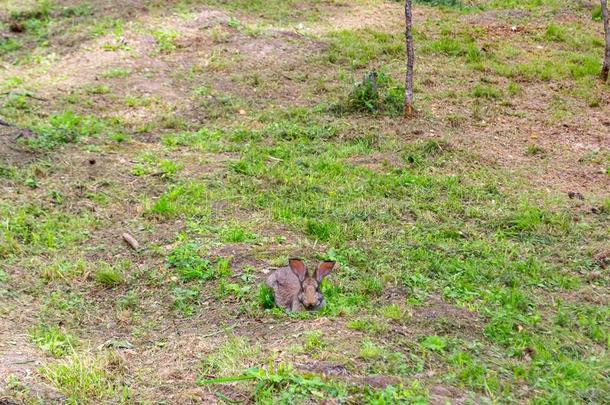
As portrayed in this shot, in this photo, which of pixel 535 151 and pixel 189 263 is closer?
pixel 189 263

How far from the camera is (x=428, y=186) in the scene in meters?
6.63

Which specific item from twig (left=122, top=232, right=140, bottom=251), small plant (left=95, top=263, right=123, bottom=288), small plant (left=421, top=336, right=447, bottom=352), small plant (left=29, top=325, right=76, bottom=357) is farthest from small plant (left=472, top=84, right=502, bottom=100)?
small plant (left=29, top=325, right=76, bottom=357)

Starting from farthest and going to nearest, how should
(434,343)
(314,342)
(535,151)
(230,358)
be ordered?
(535,151), (434,343), (314,342), (230,358)

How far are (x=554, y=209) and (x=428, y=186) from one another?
3.84ft

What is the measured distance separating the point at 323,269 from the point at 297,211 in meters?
1.63

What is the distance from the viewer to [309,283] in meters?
4.46

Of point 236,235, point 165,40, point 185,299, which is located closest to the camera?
point 185,299

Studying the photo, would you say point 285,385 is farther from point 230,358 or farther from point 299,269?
point 299,269

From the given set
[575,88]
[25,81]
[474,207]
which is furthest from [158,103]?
[575,88]

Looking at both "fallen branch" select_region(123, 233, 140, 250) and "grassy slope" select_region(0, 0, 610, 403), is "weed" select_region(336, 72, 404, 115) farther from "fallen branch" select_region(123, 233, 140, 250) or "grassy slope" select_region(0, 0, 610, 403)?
"fallen branch" select_region(123, 233, 140, 250)

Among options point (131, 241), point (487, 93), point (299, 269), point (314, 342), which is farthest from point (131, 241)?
point (487, 93)

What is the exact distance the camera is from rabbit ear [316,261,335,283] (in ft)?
14.6

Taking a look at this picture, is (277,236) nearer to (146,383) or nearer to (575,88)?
(146,383)

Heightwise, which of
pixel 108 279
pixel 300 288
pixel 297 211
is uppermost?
pixel 300 288
